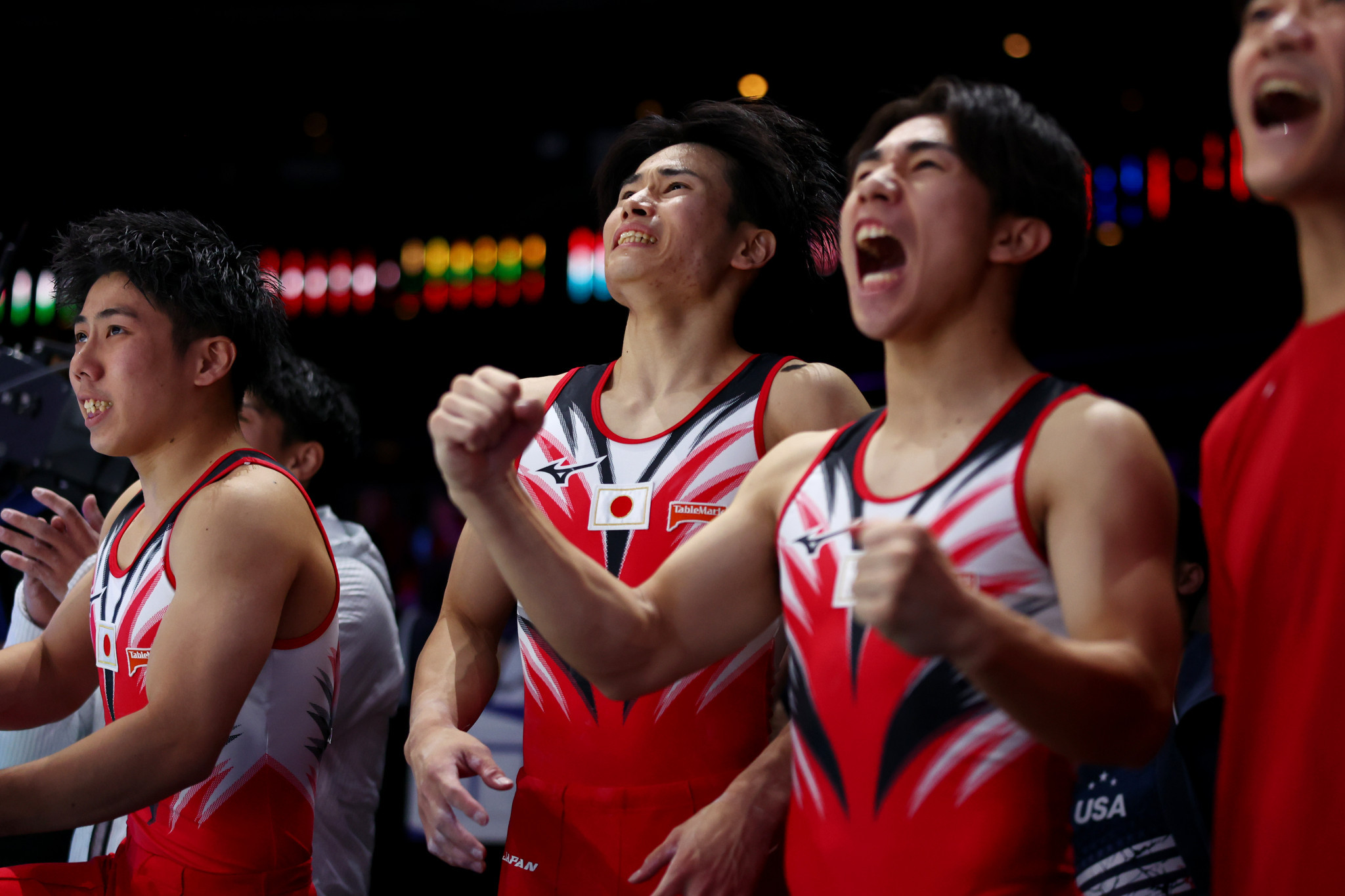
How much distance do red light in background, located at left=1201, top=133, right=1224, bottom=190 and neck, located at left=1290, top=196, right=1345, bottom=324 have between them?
5.61 m

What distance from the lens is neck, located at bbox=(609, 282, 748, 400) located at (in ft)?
6.98

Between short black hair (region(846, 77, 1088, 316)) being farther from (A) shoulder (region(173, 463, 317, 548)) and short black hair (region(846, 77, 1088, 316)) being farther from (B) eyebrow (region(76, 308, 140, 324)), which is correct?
(B) eyebrow (region(76, 308, 140, 324))

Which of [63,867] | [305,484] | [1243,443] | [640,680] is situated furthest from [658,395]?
[305,484]

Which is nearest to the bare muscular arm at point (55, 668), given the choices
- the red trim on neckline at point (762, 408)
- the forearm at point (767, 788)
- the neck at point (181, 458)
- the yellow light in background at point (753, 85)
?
the neck at point (181, 458)

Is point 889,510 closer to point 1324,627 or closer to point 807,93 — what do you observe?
point 1324,627

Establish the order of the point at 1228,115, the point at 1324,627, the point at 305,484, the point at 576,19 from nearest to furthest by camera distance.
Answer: the point at 1324,627 < the point at 305,484 < the point at 1228,115 < the point at 576,19

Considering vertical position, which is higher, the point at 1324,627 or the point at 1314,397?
the point at 1314,397

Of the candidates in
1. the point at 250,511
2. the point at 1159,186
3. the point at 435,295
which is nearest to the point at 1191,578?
the point at 250,511

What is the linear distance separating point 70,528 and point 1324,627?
2527mm

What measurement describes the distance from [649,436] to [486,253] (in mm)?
6771

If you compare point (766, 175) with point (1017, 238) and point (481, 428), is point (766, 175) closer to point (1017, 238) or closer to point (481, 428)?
point (1017, 238)

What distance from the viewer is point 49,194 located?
18.4 feet

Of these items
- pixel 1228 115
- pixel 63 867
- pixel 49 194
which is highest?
pixel 1228 115

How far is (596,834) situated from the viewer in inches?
73.7
